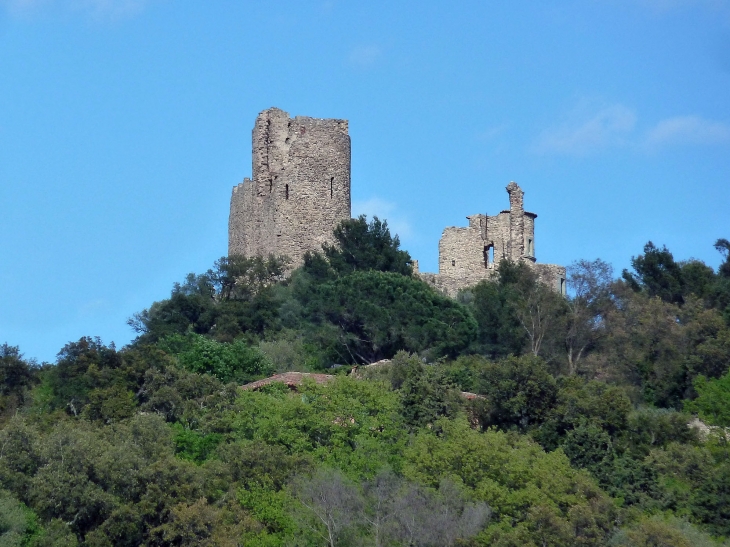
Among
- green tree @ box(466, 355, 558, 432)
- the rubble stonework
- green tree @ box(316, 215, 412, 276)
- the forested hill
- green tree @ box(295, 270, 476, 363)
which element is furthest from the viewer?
the rubble stonework

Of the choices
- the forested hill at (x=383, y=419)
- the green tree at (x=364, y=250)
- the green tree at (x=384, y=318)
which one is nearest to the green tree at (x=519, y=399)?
the forested hill at (x=383, y=419)

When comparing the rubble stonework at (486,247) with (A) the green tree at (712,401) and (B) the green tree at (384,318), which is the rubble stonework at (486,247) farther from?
(A) the green tree at (712,401)

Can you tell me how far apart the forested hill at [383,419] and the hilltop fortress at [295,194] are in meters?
1.52

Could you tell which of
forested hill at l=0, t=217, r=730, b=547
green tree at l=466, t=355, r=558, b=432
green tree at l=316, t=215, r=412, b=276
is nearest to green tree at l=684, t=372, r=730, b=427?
forested hill at l=0, t=217, r=730, b=547

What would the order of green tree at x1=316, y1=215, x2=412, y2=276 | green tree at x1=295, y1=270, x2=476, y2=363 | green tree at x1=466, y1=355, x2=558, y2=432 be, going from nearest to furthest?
green tree at x1=466, y1=355, x2=558, y2=432, green tree at x1=295, y1=270, x2=476, y2=363, green tree at x1=316, y1=215, x2=412, y2=276

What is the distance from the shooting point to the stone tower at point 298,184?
49.9 metres

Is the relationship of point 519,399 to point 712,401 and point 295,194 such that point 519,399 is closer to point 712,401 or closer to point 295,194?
point 712,401

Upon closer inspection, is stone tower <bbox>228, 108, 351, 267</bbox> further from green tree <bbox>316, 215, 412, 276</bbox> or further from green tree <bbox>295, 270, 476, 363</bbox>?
green tree <bbox>295, 270, 476, 363</bbox>

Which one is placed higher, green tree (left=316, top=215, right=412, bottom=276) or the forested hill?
green tree (left=316, top=215, right=412, bottom=276)

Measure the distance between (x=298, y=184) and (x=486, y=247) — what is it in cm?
711

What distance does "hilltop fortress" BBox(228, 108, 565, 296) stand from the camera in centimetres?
4997

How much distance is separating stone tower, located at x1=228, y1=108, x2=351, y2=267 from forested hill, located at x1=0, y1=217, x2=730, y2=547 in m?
1.49

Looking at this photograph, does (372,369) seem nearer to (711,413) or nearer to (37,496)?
(711,413)

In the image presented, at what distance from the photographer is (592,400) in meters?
35.3
